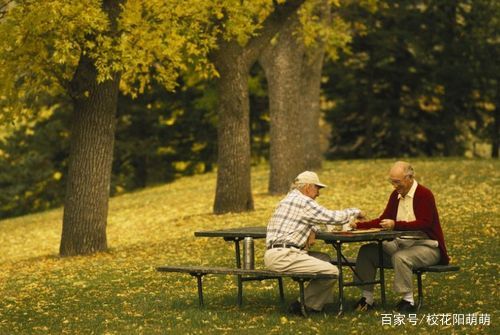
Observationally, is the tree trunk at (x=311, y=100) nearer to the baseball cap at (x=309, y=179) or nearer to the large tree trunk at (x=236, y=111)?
the large tree trunk at (x=236, y=111)

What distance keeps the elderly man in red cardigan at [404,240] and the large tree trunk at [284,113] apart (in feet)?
52.7

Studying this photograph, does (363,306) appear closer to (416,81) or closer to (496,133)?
(496,133)

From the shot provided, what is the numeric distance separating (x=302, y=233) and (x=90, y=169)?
8.48 metres

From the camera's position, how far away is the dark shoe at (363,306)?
11.4 meters

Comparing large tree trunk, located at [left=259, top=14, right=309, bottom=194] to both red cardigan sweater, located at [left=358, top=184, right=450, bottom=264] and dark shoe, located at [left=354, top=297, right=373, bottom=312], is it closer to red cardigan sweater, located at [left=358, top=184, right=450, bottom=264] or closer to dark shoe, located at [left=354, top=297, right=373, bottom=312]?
dark shoe, located at [left=354, top=297, right=373, bottom=312]

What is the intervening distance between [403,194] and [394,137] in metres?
36.6

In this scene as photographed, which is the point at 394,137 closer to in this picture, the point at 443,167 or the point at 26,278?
the point at 443,167

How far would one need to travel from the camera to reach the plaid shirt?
11078 millimetres

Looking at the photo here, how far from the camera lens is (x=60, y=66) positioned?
19.1 meters

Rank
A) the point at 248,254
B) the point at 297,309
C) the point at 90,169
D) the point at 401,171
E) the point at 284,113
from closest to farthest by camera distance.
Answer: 1. the point at 401,171
2. the point at 297,309
3. the point at 248,254
4. the point at 90,169
5. the point at 284,113

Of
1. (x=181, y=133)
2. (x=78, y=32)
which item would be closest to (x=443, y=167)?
(x=78, y=32)

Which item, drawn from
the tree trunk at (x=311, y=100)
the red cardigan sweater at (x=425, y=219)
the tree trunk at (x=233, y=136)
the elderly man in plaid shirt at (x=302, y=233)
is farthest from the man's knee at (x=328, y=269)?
the tree trunk at (x=311, y=100)

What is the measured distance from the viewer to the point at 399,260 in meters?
11.1

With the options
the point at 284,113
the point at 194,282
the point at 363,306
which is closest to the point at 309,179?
the point at 363,306
